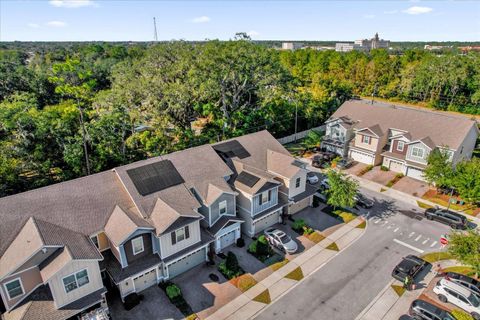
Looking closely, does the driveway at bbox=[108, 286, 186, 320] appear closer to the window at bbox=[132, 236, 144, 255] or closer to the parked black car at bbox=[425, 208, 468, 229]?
the window at bbox=[132, 236, 144, 255]

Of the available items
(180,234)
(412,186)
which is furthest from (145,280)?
(412,186)

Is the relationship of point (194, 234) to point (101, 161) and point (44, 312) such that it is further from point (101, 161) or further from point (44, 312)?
point (101, 161)

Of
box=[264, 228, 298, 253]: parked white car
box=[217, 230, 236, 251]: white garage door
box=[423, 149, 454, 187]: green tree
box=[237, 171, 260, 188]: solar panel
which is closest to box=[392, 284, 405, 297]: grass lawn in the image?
box=[264, 228, 298, 253]: parked white car

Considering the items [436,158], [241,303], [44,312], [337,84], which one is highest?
[337,84]

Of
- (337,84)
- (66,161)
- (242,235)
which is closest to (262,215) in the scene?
(242,235)

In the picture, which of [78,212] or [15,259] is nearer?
[15,259]

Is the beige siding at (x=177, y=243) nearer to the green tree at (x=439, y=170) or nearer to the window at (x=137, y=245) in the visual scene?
the window at (x=137, y=245)
